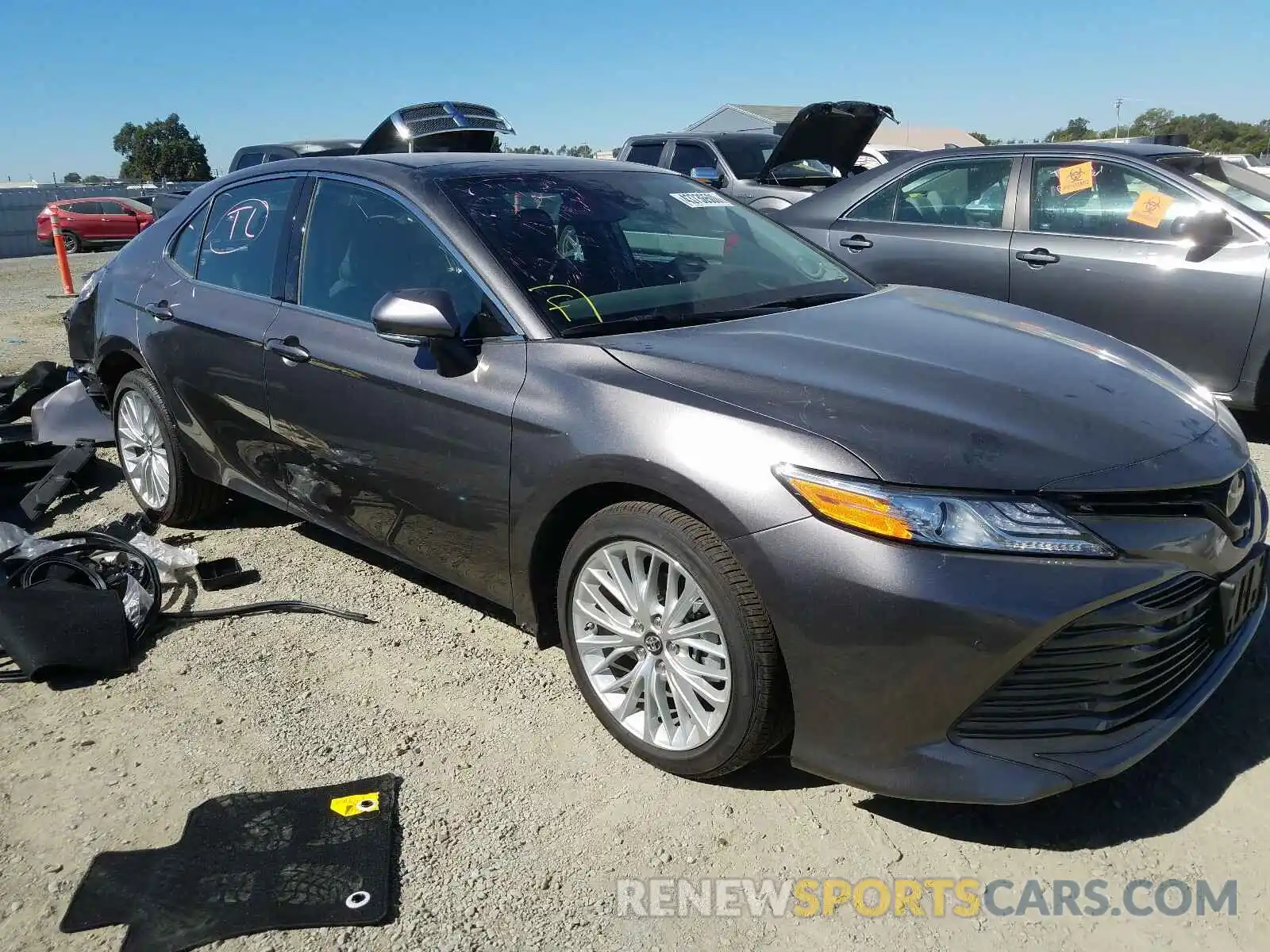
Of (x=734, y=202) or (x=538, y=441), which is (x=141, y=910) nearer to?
(x=538, y=441)

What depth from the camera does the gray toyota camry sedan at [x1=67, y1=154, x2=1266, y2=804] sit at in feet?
7.25

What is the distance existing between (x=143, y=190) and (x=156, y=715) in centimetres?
3799

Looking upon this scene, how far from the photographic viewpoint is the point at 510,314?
301cm

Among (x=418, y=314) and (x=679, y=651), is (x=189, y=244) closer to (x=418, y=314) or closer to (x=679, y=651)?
(x=418, y=314)

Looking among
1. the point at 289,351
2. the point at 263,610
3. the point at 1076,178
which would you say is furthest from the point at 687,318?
the point at 1076,178

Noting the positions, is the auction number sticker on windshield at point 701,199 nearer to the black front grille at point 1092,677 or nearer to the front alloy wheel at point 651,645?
the front alloy wheel at point 651,645

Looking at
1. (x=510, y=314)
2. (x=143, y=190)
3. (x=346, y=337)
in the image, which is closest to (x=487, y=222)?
(x=510, y=314)

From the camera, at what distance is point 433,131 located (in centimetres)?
497

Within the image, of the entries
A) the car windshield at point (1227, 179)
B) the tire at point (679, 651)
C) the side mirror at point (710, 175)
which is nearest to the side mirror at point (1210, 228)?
the car windshield at point (1227, 179)

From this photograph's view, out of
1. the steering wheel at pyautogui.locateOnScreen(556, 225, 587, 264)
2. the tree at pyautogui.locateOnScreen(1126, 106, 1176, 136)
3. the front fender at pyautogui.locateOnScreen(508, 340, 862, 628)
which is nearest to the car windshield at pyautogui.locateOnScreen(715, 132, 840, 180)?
the steering wheel at pyautogui.locateOnScreen(556, 225, 587, 264)

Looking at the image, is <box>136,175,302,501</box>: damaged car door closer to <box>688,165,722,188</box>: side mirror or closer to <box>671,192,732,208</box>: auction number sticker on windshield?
<box>671,192,732,208</box>: auction number sticker on windshield

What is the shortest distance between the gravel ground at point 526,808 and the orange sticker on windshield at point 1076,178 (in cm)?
337

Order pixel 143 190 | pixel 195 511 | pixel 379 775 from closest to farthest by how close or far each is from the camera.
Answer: pixel 379 775 < pixel 195 511 < pixel 143 190

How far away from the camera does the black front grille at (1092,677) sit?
2.18 m
